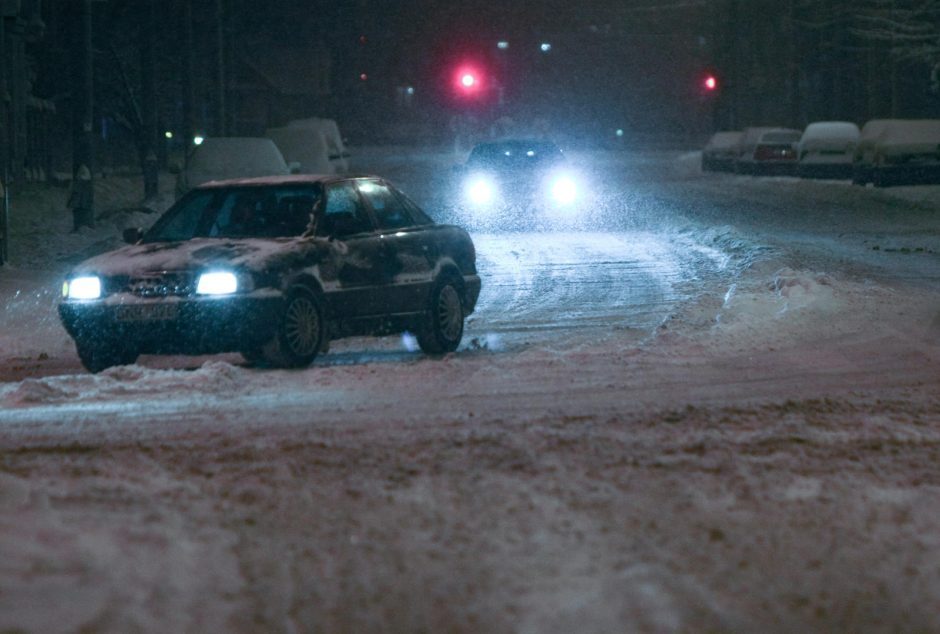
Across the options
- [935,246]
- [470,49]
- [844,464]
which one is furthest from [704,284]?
[470,49]

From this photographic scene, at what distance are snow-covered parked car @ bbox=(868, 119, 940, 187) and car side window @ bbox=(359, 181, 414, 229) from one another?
945 inches

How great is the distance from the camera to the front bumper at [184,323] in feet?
33.2

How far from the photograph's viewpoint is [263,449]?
286 inches

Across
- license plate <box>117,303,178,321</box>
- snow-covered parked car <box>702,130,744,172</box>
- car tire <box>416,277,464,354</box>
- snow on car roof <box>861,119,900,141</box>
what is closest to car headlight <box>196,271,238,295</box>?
license plate <box>117,303,178,321</box>

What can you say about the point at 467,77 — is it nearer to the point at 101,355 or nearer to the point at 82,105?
the point at 82,105

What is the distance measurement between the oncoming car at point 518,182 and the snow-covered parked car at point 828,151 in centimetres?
842

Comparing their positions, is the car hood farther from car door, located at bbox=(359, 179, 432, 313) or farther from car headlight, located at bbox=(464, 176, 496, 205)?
car headlight, located at bbox=(464, 176, 496, 205)

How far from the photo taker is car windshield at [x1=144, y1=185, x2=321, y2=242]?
11.1m

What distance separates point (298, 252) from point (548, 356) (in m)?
2.00

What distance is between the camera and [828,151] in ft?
131

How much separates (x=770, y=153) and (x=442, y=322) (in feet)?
110

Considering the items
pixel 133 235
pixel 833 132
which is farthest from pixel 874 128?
pixel 133 235

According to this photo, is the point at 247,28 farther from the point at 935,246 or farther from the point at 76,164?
the point at 935,246

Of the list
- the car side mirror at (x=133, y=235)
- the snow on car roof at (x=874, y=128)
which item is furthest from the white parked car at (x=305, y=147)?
the car side mirror at (x=133, y=235)
